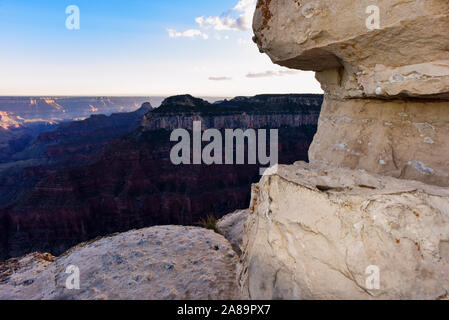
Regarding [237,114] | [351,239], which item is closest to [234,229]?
[351,239]

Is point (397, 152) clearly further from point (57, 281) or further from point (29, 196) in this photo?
point (29, 196)

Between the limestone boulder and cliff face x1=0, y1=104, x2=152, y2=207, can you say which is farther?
cliff face x1=0, y1=104, x2=152, y2=207

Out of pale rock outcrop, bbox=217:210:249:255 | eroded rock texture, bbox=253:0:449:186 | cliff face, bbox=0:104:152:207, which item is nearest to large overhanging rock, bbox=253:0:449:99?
eroded rock texture, bbox=253:0:449:186

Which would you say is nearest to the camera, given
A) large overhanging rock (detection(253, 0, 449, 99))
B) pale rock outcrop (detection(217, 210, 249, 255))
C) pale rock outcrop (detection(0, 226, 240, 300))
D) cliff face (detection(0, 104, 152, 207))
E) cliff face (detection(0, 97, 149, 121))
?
large overhanging rock (detection(253, 0, 449, 99))

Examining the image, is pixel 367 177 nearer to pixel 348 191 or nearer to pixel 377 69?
pixel 348 191

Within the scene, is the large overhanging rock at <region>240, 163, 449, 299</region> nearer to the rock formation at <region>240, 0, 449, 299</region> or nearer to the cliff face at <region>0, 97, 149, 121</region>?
the rock formation at <region>240, 0, 449, 299</region>

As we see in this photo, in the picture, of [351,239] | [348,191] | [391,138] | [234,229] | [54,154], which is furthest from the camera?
[54,154]
